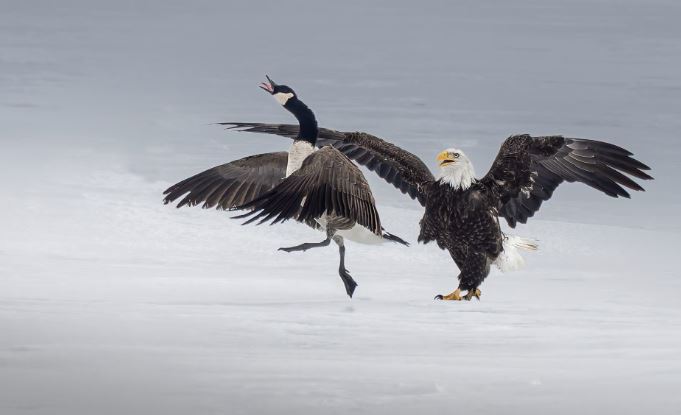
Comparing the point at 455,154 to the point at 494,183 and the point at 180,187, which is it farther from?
the point at 180,187

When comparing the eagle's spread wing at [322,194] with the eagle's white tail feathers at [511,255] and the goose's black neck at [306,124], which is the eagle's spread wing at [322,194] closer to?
the goose's black neck at [306,124]

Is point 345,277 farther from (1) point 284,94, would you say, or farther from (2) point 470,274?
(1) point 284,94

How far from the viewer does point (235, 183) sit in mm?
12195

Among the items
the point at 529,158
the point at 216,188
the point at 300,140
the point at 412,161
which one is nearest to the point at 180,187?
the point at 216,188

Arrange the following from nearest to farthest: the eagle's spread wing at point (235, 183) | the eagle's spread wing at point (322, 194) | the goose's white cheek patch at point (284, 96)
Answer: the eagle's spread wing at point (322, 194) → the goose's white cheek patch at point (284, 96) → the eagle's spread wing at point (235, 183)

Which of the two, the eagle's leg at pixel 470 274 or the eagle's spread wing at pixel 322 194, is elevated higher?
the eagle's spread wing at pixel 322 194

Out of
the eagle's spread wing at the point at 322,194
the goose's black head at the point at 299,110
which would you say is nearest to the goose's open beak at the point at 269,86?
the goose's black head at the point at 299,110

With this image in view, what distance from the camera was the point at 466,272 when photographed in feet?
37.1

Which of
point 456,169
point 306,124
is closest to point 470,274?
point 456,169

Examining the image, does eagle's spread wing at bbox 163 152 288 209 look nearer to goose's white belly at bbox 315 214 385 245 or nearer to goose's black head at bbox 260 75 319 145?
goose's black head at bbox 260 75 319 145

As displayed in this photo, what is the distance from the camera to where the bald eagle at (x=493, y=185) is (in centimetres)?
1111

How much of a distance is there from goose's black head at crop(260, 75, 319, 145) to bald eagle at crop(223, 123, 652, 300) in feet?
2.12

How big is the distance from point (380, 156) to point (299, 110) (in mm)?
790

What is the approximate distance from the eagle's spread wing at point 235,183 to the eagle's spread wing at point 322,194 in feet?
3.76
